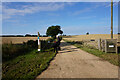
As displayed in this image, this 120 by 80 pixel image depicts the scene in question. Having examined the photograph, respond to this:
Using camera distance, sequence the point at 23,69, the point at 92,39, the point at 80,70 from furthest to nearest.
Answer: the point at 92,39, the point at 23,69, the point at 80,70

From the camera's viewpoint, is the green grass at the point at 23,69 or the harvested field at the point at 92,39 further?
the harvested field at the point at 92,39

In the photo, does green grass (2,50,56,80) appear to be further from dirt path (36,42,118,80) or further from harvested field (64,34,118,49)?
harvested field (64,34,118,49)

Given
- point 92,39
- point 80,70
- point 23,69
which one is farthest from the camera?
point 92,39

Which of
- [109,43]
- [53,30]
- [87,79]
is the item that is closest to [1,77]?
[87,79]

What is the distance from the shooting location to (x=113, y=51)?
28.6 ft

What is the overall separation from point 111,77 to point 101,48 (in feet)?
22.1

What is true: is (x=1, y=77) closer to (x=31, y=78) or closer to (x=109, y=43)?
(x=31, y=78)

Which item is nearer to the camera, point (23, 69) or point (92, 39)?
point (23, 69)

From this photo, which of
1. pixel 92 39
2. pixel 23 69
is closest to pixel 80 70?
pixel 23 69

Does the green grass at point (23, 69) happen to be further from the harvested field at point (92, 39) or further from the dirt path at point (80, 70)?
the harvested field at point (92, 39)

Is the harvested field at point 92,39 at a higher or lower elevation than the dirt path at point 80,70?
higher

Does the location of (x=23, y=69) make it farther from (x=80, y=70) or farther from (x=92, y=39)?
(x=92, y=39)

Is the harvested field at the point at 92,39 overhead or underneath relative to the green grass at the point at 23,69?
overhead

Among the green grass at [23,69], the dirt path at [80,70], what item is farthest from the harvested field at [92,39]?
the green grass at [23,69]
